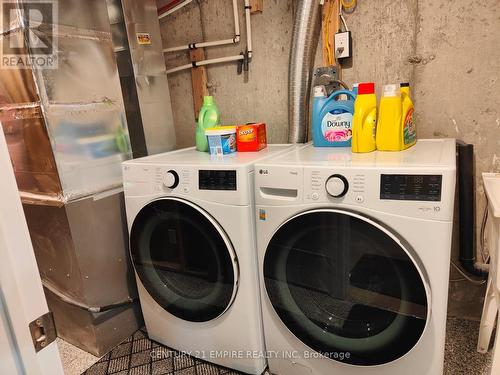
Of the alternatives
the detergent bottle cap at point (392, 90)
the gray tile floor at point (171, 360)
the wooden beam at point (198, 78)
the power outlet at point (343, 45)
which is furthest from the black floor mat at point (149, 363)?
the power outlet at point (343, 45)

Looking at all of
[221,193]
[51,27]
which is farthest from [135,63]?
[221,193]

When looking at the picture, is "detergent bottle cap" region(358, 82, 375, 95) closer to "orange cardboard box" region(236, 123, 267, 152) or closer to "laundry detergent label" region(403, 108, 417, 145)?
"laundry detergent label" region(403, 108, 417, 145)

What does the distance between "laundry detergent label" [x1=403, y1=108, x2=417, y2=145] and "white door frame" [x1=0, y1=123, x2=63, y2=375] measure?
1.28 metres

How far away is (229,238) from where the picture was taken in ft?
4.24

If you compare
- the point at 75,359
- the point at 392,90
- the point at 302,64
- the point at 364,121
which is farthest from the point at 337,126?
the point at 75,359

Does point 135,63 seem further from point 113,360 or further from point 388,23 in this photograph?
point 113,360

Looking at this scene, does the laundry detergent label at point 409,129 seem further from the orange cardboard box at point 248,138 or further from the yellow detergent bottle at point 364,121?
the orange cardboard box at point 248,138

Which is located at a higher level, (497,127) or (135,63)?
(135,63)

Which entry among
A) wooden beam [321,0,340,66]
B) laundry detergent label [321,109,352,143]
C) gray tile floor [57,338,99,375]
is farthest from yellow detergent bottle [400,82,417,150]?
gray tile floor [57,338,99,375]

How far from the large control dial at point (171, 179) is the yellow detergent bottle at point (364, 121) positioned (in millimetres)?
742

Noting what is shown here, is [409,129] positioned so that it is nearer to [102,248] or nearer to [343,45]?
[343,45]

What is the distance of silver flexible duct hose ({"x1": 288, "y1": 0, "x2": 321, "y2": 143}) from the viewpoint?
156 cm

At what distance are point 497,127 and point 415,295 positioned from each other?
922 millimetres

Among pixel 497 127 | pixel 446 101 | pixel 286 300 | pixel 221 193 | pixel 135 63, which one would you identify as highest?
pixel 135 63
